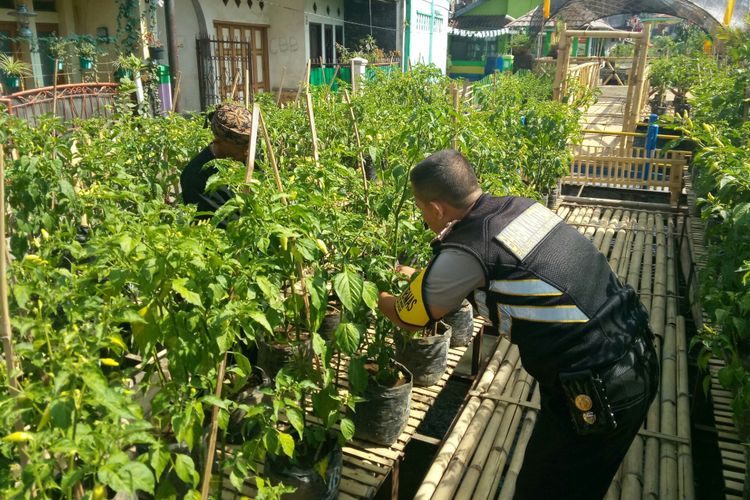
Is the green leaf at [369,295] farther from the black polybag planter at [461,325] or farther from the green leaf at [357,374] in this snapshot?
the black polybag planter at [461,325]

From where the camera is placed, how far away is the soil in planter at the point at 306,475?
7.80ft

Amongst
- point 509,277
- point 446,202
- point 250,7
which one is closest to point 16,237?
point 446,202

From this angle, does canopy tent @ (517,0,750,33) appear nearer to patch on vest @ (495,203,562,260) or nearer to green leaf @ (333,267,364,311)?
patch on vest @ (495,203,562,260)

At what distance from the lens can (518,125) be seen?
229 inches

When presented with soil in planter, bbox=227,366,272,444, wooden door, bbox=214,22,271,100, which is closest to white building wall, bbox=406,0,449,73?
wooden door, bbox=214,22,271,100

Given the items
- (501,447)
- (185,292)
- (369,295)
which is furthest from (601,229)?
(185,292)

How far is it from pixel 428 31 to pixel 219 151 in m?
18.2

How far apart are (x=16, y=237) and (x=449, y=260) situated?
2449 millimetres

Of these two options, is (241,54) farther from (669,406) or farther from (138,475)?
(138,475)

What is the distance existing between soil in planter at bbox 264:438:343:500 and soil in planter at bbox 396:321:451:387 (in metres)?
0.82

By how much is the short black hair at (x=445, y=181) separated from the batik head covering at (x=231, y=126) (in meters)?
1.26

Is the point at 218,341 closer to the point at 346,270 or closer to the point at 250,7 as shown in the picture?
the point at 346,270

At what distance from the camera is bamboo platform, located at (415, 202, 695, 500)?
2.73 m

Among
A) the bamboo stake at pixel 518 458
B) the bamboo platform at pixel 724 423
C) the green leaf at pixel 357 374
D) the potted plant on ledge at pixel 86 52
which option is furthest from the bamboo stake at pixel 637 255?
the potted plant on ledge at pixel 86 52
